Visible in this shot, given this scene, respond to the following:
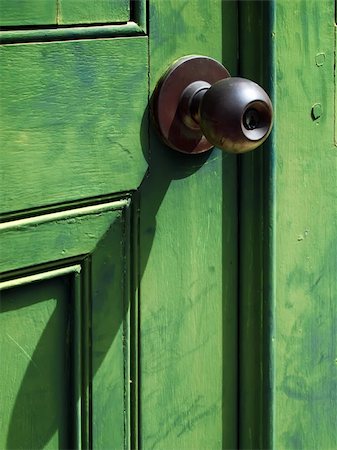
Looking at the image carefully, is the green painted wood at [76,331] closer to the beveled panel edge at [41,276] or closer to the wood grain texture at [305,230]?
the beveled panel edge at [41,276]

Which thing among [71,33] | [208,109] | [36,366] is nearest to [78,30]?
[71,33]

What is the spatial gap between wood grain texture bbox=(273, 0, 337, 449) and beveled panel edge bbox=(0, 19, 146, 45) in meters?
0.22

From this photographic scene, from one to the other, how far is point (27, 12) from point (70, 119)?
13cm

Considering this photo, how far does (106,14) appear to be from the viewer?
3.83 ft

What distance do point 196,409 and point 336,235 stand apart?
0.31 m

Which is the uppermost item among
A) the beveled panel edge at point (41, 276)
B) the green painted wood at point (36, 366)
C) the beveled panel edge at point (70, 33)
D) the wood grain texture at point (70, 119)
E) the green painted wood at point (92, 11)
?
the green painted wood at point (92, 11)

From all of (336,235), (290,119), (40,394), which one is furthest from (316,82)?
(40,394)

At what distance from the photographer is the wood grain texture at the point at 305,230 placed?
1332mm

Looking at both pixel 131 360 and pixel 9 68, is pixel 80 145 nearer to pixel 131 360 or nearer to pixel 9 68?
pixel 9 68

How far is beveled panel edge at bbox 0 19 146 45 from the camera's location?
3.54ft

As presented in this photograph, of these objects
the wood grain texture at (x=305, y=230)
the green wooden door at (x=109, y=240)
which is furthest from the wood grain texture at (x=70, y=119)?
the wood grain texture at (x=305, y=230)

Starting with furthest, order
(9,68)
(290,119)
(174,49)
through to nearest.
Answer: (290,119), (174,49), (9,68)

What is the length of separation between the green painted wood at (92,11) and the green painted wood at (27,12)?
0.01 meters

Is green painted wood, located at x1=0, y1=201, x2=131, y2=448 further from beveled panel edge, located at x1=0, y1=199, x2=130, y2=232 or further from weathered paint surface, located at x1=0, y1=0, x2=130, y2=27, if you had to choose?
weathered paint surface, located at x1=0, y1=0, x2=130, y2=27
